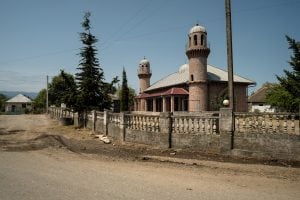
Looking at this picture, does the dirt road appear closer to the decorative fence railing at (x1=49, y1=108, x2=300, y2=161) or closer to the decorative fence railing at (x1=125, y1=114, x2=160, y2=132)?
the decorative fence railing at (x1=49, y1=108, x2=300, y2=161)

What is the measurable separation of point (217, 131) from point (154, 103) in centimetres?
2799

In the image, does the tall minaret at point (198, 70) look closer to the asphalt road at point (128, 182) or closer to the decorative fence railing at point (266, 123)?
the decorative fence railing at point (266, 123)

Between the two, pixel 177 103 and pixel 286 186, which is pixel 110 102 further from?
pixel 286 186

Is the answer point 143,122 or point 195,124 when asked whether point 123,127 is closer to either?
point 143,122

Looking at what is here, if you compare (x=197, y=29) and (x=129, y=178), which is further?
(x=197, y=29)

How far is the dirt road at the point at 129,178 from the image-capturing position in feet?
19.6

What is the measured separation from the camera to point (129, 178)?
7.43 m

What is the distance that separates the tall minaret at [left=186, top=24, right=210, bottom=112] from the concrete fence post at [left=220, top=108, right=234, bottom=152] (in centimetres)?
2012

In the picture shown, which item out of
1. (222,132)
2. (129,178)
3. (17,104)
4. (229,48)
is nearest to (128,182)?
(129,178)

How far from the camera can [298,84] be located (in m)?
14.3

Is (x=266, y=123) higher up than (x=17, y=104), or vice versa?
(x=17, y=104)

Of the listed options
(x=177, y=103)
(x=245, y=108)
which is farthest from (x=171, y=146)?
(x=245, y=108)

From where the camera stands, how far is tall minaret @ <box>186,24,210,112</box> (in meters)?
31.4

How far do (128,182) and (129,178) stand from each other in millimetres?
466
